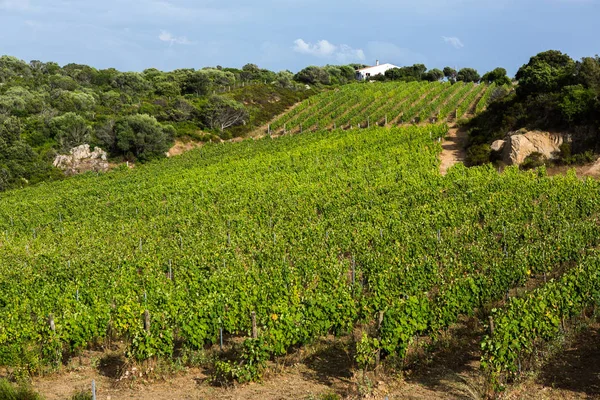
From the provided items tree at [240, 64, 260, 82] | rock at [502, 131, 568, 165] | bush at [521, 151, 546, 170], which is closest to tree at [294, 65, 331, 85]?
tree at [240, 64, 260, 82]

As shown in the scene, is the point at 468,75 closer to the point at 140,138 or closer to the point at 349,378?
the point at 140,138

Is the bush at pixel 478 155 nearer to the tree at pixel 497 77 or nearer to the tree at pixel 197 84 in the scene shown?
the tree at pixel 497 77

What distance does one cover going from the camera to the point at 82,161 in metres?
54.1

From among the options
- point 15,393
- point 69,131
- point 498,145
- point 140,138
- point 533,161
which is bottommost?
point 15,393

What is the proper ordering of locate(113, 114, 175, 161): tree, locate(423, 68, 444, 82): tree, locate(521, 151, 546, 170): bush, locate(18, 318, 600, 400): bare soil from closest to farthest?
1. locate(18, 318, 600, 400): bare soil
2. locate(521, 151, 546, 170): bush
3. locate(113, 114, 175, 161): tree
4. locate(423, 68, 444, 82): tree

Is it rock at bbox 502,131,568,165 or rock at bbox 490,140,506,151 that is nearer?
rock at bbox 502,131,568,165

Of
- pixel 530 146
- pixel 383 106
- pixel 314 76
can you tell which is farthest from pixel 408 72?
pixel 530 146

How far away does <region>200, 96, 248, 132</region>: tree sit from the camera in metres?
65.9

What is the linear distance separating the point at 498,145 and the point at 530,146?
2.43 meters

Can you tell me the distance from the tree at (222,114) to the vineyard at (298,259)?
2464 cm

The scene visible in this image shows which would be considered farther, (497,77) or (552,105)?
(497,77)

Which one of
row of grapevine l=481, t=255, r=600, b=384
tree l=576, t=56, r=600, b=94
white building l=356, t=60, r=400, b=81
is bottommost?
row of grapevine l=481, t=255, r=600, b=384

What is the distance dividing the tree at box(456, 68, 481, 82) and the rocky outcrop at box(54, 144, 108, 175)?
6889 centimetres

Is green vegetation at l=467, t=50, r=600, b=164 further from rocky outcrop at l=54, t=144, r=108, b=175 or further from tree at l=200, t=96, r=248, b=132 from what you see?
rocky outcrop at l=54, t=144, r=108, b=175
